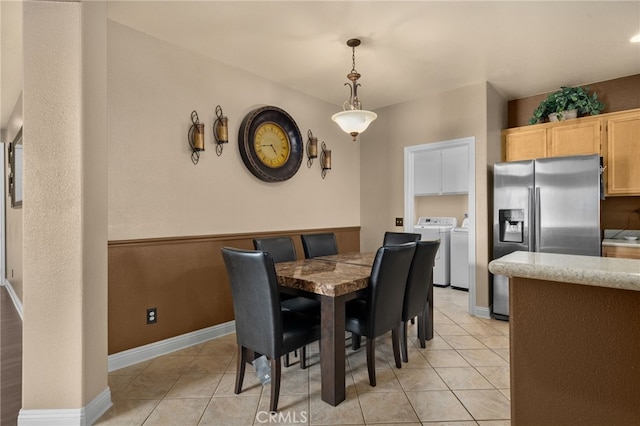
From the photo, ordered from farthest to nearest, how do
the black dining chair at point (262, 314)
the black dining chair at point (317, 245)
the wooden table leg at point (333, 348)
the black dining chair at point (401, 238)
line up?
the black dining chair at point (401, 238)
the black dining chair at point (317, 245)
the wooden table leg at point (333, 348)
the black dining chair at point (262, 314)

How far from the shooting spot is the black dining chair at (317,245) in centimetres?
317

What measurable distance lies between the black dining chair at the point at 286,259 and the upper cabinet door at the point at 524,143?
292cm

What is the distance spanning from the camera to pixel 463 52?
295 cm

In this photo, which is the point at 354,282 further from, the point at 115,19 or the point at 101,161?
the point at 115,19

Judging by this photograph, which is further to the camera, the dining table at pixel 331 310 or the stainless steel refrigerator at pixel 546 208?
the stainless steel refrigerator at pixel 546 208

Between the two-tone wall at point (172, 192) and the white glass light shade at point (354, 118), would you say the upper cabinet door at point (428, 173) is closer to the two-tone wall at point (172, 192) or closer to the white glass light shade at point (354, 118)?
the two-tone wall at point (172, 192)

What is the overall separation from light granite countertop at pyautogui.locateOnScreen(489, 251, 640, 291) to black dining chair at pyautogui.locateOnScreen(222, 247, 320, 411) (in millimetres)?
1176

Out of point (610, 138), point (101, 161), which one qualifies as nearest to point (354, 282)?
point (101, 161)

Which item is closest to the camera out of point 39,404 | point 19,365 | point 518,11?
point 39,404

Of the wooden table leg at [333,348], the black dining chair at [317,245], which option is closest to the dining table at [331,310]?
the wooden table leg at [333,348]

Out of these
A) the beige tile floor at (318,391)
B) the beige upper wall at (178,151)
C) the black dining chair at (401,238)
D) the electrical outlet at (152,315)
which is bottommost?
the beige tile floor at (318,391)

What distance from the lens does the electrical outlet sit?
8.58 feet

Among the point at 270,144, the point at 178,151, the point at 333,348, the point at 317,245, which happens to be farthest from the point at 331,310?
the point at 270,144

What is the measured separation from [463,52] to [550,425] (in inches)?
115
